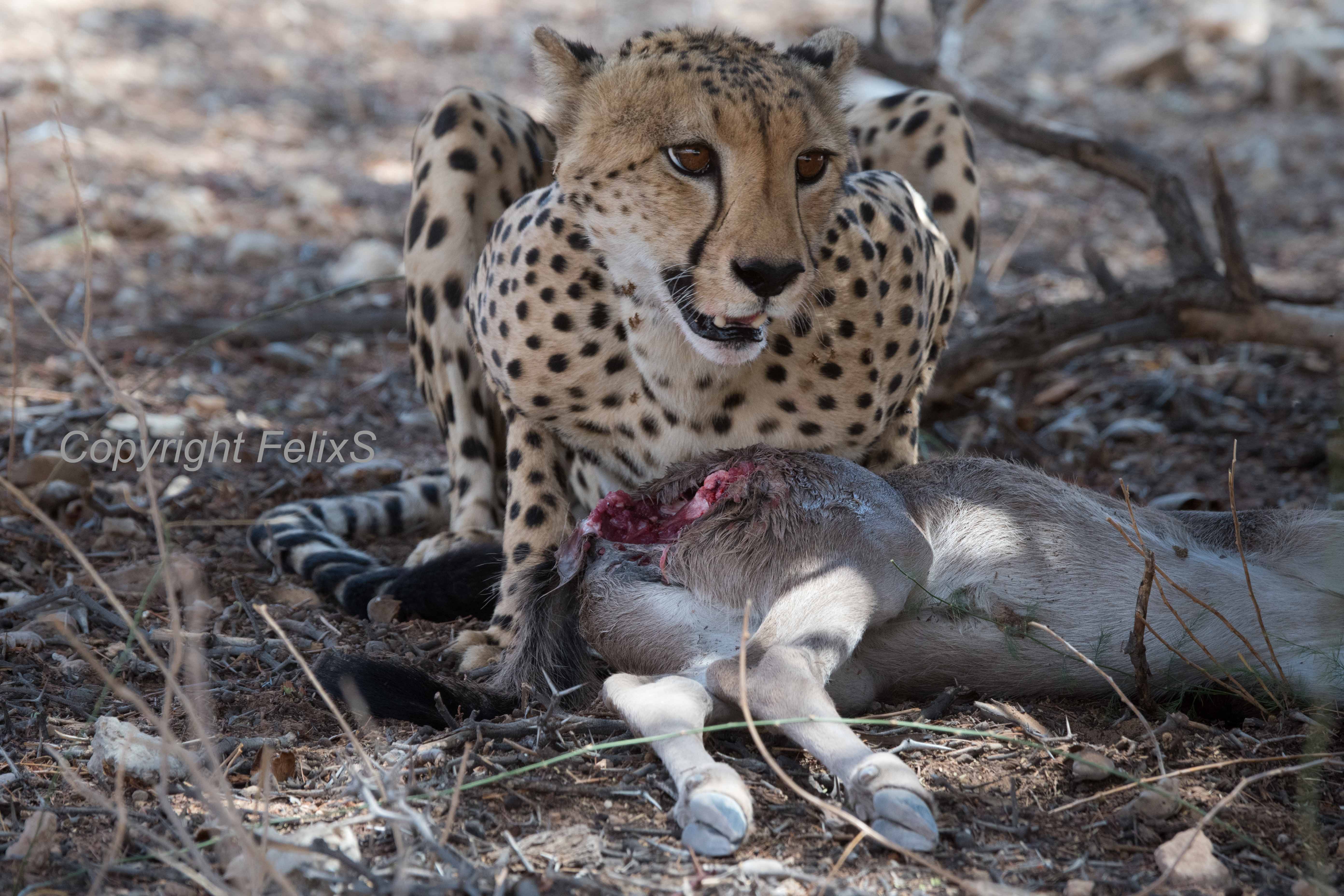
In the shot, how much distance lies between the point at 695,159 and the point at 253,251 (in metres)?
4.58

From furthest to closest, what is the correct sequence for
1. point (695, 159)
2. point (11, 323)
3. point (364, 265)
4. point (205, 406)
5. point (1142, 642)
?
point (364, 265), point (205, 406), point (11, 323), point (695, 159), point (1142, 642)

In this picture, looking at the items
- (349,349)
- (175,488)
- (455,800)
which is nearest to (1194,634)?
(455,800)

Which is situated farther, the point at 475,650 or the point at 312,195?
the point at 312,195

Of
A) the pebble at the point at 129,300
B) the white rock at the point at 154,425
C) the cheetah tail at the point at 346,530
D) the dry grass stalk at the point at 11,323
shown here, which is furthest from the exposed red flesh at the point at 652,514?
the pebble at the point at 129,300

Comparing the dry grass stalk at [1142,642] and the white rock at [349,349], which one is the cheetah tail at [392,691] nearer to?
the dry grass stalk at [1142,642]

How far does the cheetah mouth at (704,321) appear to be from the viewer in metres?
2.67

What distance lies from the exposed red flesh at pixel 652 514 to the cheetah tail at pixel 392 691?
1.67ft

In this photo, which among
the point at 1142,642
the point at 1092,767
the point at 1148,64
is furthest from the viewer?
the point at 1148,64

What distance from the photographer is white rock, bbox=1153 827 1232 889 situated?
1.93 m

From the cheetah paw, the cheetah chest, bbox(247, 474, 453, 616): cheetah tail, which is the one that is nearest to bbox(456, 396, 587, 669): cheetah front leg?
the cheetah paw

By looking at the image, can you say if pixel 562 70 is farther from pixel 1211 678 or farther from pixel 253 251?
pixel 253 251

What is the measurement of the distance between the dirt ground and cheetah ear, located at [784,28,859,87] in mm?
1244

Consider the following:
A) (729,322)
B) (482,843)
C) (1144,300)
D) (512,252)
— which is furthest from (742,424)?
(1144,300)

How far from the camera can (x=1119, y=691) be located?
7.50 feet
